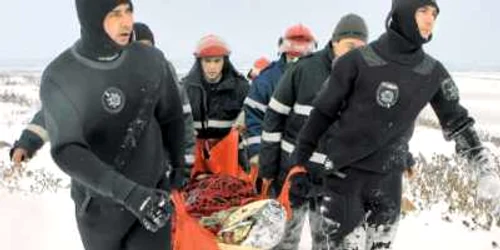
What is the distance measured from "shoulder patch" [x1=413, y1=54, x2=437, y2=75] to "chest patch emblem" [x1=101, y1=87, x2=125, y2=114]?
178 cm

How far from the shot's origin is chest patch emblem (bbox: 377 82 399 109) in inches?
170

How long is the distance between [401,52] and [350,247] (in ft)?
3.95

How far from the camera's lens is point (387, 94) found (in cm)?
433

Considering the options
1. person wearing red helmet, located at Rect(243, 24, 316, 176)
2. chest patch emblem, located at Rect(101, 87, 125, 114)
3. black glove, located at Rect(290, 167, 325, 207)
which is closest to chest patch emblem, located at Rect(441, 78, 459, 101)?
black glove, located at Rect(290, 167, 325, 207)

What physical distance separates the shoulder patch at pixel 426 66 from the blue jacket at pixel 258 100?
77.9 inches

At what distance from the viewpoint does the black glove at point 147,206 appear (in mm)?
3062

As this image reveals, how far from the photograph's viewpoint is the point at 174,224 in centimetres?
457

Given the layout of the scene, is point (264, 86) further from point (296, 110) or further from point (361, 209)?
point (361, 209)

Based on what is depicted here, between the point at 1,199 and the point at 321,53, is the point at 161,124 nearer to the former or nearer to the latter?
the point at 321,53

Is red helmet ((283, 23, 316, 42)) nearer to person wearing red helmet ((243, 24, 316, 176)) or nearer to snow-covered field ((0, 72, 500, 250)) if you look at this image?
person wearing red helmet ((243, 24, 316, 176))

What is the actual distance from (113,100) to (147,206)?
63 cm

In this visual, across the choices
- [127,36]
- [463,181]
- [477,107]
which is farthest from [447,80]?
[477,107]

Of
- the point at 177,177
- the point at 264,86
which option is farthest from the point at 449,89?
the point at 264,86

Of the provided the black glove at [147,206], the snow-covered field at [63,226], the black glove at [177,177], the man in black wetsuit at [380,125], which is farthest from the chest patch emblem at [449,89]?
the snow-covered field at [63,226]
